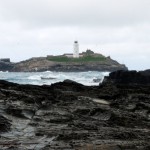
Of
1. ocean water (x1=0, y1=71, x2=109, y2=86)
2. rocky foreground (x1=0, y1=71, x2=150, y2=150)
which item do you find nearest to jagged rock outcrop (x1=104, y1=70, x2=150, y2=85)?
ocean water (x1=0, y1=71, x2=109, y2=86)

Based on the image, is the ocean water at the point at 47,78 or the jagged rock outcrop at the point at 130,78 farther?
the ocean water at the point at 47,78

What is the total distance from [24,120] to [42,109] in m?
2.40

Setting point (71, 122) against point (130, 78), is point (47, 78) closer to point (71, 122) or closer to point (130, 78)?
point (130, 78)

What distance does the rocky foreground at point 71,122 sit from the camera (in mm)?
13461

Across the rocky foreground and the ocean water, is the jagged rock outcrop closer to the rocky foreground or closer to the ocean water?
the ocean water

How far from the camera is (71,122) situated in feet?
55.7

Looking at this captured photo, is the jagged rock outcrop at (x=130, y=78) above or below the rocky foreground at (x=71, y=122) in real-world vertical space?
above

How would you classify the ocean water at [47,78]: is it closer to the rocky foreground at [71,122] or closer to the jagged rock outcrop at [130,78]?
the jagged rock outcrop at [130,78]

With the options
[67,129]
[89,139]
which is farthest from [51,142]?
[67,129]

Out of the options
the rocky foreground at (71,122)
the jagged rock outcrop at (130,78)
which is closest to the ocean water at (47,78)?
the jagged rock outcrop at (130,78)

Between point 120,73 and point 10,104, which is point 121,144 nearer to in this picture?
point 10,104

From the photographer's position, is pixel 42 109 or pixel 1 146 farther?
pixel 42 109

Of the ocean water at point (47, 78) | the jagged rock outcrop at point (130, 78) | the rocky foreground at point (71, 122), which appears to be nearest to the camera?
the rocky foreground at point (71, 122)

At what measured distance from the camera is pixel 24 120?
678 inches
